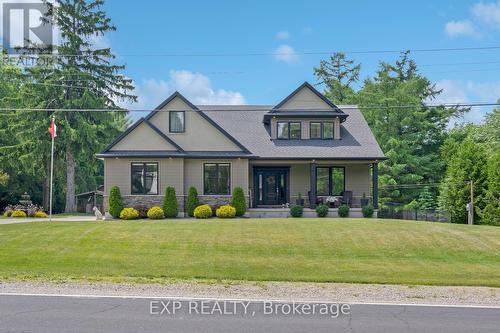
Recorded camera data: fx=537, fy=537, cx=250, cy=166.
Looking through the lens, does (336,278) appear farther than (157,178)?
No

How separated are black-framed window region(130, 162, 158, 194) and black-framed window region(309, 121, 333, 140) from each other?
966 cm

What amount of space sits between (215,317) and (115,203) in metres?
20.6

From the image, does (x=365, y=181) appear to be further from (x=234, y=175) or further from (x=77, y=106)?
(x=77, y=106)

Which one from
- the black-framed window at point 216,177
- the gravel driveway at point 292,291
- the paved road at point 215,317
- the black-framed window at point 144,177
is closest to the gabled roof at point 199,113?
the black-framed window at point 216,177

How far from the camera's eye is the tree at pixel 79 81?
40.5m

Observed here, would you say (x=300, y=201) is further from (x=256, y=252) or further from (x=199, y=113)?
(x=256, y=252)

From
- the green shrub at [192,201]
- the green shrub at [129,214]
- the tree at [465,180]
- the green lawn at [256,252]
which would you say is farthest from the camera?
the tree at [465,180]

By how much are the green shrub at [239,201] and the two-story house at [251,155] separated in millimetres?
738

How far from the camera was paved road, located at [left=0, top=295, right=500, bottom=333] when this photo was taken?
8.23 m

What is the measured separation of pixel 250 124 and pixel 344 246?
17.0 meters

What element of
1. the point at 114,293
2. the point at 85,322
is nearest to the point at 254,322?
the point at 85,322

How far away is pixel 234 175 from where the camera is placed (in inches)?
1182

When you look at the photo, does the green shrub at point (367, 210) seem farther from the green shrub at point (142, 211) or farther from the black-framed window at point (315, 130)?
the green shrub at point (142, 211)

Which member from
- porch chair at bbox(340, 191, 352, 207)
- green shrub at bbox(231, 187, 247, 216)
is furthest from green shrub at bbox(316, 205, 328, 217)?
green shrub at bbox(231, 187, 247, 216)
